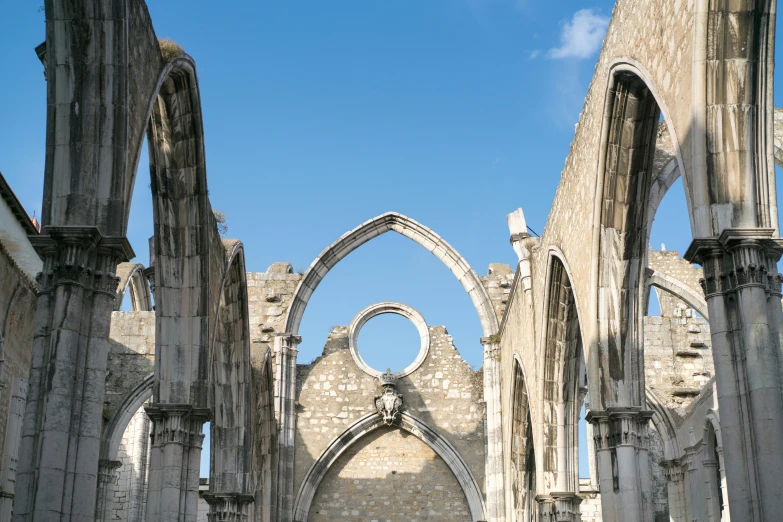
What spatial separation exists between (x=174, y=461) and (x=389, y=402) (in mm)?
8925

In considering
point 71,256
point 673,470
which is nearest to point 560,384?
point 673,470

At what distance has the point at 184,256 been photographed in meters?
12.1

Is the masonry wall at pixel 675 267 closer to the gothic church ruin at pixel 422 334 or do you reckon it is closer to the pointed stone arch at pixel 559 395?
the gothic church ruin at pixel 422 334

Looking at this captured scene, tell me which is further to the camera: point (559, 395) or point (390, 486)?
point (390, 486)

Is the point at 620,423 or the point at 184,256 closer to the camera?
the point at 620,423

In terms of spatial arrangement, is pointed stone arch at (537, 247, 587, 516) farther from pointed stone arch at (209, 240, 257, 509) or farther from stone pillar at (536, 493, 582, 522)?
pointed stone arch at (209, 240, 257, 509)

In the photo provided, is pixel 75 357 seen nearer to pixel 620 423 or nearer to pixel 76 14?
pixel 76 14

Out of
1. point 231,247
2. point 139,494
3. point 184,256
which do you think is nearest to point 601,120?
point 184,256

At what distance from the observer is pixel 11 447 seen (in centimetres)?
1418

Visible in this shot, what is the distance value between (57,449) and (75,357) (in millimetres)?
689

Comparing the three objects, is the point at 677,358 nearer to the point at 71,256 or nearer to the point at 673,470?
the point at 673,470

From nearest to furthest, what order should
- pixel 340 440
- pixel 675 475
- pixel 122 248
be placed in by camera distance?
pixel 122 248, pixel 675 475, pixel 340 440

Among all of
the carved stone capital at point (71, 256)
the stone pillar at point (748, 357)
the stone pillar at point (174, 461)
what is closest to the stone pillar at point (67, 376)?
the carved stone capital at point (71, 256)

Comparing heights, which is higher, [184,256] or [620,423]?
[184,256]
